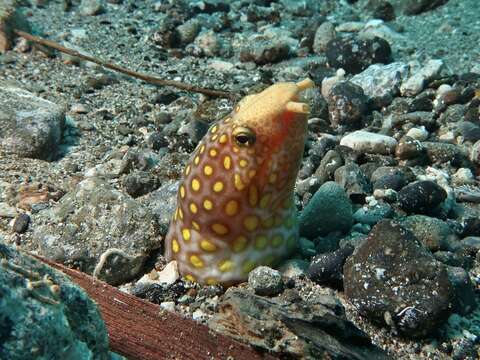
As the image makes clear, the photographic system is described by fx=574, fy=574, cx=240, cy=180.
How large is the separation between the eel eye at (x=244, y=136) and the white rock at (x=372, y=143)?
7.12 feet

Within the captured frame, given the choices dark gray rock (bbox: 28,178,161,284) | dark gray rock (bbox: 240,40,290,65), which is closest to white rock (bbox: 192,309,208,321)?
dark gray rock (bbox: 28,178,161,284)

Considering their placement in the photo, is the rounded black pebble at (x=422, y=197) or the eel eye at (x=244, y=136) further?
the rounded black pebble at (x=422, y=197)

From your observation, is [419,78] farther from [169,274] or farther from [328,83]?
[169,274]

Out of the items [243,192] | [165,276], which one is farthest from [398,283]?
[165,276]

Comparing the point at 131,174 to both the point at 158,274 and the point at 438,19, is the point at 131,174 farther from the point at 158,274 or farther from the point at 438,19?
the point at 438,19

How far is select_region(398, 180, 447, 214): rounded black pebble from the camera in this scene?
4.07m

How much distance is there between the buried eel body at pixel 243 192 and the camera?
3104 mm

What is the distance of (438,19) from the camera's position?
793cm

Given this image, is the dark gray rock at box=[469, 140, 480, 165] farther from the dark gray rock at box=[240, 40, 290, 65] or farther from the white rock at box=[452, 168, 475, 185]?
the dark gray rock at box=[240, 40, 290, 65]

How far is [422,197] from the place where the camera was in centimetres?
407

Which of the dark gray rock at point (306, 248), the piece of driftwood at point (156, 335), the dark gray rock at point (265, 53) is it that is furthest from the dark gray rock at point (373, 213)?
the dark gray rock at point (265, 53)

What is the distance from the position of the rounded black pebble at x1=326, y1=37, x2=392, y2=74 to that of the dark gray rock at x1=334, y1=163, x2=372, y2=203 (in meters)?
2.38

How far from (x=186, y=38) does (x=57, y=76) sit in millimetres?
1856

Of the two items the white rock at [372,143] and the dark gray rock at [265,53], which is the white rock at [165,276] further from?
the dark gray rock at [265,53]
